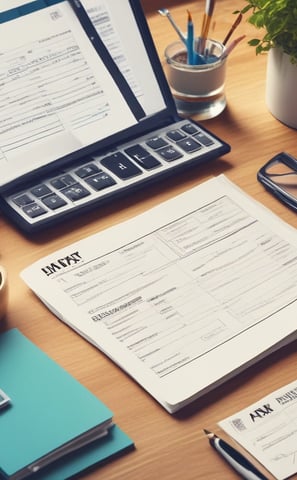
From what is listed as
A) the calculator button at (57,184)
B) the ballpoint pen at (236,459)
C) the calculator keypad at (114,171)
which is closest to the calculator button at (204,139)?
the calculator keypad at (114,171)

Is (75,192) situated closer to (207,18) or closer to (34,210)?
(34,210)

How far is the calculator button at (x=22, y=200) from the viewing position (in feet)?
3.78

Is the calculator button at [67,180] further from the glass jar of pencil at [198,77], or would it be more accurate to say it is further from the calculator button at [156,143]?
the glass jar of pencil at [198,77]

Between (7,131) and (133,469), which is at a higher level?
(7,131)

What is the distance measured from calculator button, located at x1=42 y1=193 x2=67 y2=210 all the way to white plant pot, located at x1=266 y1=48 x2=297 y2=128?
1.21 ft

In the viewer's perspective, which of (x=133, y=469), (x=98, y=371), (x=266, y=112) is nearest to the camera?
(x=133, y=469)

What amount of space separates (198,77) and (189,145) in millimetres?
111

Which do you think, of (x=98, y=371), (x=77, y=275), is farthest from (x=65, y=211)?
(x=98, y=371)

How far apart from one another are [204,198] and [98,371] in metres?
0.31

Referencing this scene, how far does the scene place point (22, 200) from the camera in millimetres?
1157

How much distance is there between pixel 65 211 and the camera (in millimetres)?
1148

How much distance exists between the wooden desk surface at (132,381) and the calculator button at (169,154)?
0.10 ft

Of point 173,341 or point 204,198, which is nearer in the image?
point 173,341

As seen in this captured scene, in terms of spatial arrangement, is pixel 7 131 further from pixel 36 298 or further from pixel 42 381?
pixel 42 381
